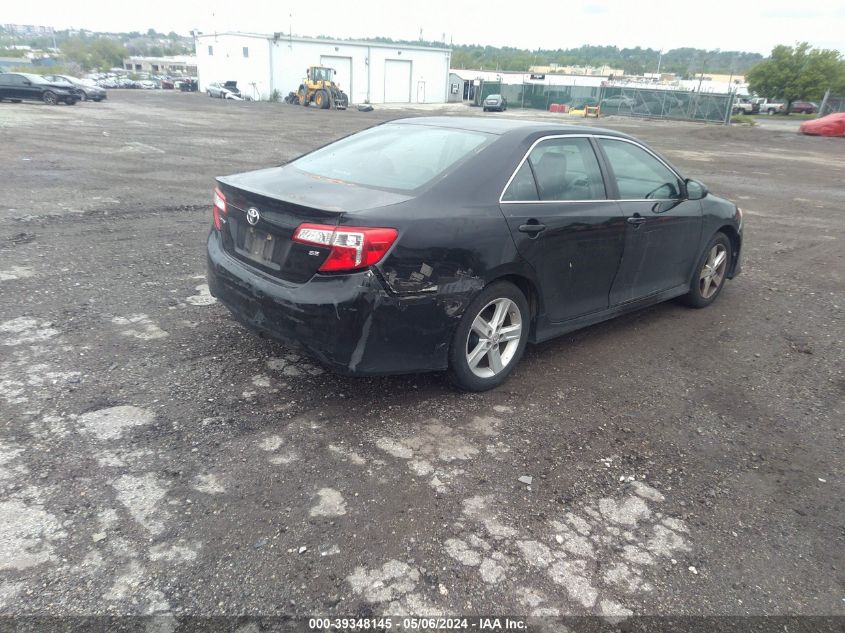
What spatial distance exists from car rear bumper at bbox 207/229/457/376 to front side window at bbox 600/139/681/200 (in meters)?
2.00

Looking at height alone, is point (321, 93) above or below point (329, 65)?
below

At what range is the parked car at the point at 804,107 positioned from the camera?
188 ft

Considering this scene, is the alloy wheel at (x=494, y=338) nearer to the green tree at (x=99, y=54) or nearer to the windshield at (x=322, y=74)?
the windshield at (x=322, y=74)

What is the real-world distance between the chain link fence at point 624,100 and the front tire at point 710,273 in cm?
4091

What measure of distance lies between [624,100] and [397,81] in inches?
838

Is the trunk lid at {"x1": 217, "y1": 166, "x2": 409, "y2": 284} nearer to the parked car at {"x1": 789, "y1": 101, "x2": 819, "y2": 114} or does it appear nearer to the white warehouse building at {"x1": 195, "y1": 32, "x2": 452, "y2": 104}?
the white warehouse building at {"x1": 195, "y1": 32, "x2": 452, "y2": 104}

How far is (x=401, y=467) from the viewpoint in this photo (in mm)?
3287

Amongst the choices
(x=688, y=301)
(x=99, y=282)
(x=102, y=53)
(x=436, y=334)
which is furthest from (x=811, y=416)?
(x=102, y=53)

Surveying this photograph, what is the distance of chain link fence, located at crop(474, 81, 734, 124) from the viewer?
43188 millimetres

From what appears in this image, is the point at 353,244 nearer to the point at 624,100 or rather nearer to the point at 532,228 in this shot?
the point at 532,228

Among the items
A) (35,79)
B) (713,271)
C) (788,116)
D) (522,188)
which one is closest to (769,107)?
(788,116)

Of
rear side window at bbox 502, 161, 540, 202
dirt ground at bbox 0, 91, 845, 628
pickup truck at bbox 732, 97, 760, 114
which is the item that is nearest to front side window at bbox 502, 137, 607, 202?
rear side window at bbox 502, 161, 540, 202

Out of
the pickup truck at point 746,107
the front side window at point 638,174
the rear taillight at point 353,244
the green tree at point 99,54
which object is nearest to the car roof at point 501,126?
the front side window at point 638,174

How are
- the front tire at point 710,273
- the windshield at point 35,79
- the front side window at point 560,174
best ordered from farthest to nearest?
the windshield at point 35,79 → the front tire at point 710,273 → the front side window at point 560,174
